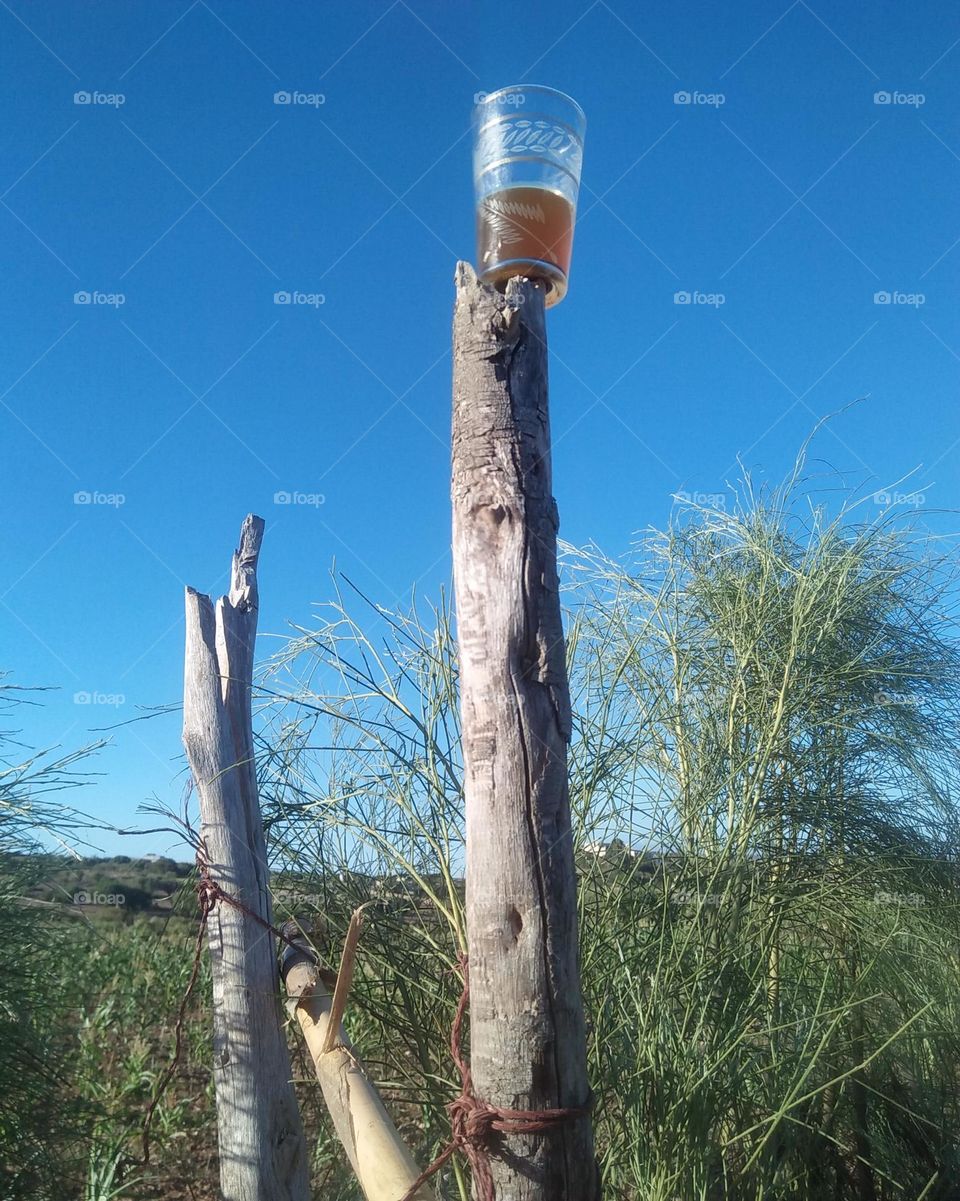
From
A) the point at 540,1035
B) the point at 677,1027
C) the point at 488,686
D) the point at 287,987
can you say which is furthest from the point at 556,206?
the point at 287,987

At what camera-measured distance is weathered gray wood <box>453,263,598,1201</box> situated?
66.2 inches

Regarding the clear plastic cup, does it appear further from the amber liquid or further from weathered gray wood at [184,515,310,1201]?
weathered gray wood at [184,515,310,1201]

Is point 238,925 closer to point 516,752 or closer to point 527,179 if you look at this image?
point 516,752

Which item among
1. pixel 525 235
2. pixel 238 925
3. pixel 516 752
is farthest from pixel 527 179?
pixel 238 925

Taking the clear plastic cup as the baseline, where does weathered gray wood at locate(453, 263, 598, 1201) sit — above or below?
below

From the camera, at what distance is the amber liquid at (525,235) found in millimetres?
1845

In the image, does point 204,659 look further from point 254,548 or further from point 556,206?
point 556,206

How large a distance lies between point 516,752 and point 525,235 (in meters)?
1.06

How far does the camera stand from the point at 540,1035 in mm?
1674

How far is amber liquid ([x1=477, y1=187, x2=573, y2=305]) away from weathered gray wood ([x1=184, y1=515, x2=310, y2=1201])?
1.67 metres

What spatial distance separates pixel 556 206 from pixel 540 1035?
1.62 meters

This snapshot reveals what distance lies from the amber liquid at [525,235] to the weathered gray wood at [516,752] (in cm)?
7

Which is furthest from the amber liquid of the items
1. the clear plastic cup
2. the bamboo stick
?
the bamboo stick

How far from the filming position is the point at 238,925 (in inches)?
113
